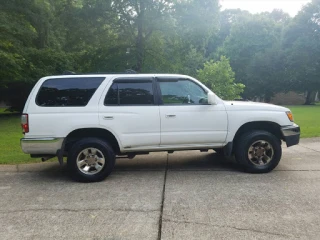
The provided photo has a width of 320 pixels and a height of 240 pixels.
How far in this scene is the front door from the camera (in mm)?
6078

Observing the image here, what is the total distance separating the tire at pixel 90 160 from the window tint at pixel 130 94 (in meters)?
0.79

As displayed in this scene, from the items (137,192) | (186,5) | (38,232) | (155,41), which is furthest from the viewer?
(155,41)

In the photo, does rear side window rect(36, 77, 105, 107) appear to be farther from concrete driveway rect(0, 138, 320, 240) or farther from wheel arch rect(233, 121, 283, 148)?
wheel arch rect(233, 121, 283, 148)

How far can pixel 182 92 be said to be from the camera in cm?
628

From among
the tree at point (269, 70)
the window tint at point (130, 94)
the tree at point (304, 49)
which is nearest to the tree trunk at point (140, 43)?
the window tint at point (130, 94)

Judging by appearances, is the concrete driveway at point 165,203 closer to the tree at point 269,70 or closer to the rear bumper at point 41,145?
the rear bumper at point 41,145

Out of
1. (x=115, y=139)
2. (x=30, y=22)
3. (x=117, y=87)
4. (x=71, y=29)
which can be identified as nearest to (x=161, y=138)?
(x=115, y=139)

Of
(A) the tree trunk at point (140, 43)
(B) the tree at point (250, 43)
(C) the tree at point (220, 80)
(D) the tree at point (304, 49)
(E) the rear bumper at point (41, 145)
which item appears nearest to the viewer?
(E) the rear bumper at point (41, 145)

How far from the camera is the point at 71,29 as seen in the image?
25.0 m

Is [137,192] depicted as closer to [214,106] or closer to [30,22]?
[214,106]

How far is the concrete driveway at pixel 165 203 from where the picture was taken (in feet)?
12.5

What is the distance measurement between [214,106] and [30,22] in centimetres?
1803

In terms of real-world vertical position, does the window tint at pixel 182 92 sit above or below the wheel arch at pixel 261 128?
above

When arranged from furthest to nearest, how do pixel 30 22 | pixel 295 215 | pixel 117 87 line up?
1. pixel 30 22
2. pixel 117 87
3. pixel 295 215
